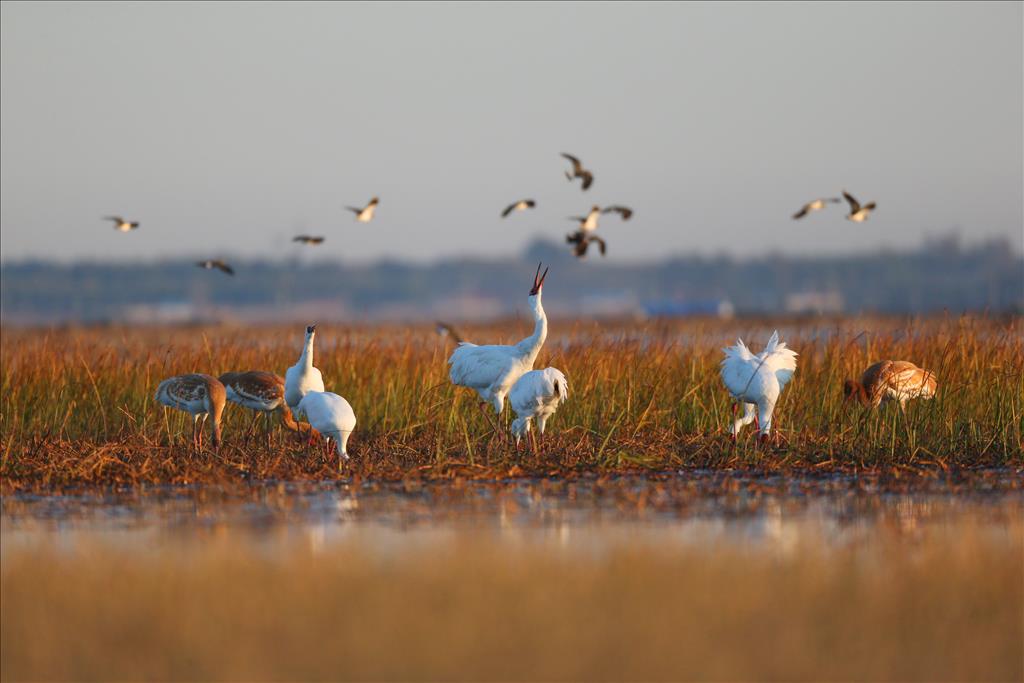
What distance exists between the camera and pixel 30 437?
13406 millimetres

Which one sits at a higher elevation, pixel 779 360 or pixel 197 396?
pixel 779 360

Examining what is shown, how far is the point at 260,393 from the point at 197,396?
68cm

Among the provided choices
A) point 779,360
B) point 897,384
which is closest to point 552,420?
point 779,360

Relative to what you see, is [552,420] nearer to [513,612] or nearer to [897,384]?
[897,384]

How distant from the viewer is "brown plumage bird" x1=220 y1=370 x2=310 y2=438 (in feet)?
44.2

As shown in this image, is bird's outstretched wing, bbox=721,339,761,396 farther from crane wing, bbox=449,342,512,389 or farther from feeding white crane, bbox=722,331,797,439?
crane wing, bbox=449,342,512,389

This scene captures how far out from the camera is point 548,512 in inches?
394

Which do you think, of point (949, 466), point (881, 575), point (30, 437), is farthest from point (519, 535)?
point (30, 437)

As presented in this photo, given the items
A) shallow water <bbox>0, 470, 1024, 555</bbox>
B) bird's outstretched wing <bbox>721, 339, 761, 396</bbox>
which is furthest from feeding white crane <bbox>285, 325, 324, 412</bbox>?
bird's outstretched wing <bbox>721, 339, 761, 396</bbox>

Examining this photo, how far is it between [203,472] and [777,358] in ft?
17.7

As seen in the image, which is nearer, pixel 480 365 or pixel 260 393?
pixel 480 365

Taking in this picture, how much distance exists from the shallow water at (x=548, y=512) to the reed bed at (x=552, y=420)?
548 millimetres

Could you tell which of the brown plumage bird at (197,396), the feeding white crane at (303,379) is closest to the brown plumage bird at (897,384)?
the feeding white crane at (303,379)

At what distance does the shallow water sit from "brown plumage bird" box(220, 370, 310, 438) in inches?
86.7
